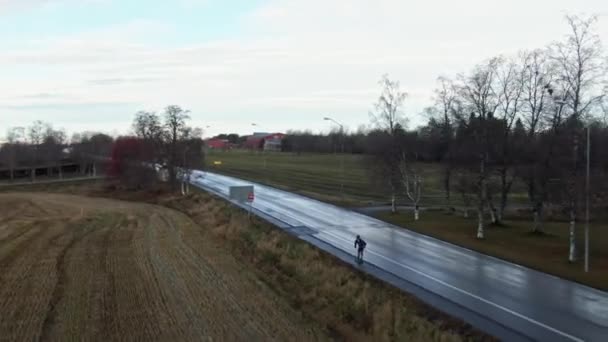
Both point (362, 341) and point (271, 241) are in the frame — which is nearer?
point (362, 341)

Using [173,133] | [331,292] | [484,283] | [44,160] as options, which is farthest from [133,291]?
[44,160]

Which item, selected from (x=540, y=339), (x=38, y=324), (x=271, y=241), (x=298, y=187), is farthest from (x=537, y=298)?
(x=298, y=187)

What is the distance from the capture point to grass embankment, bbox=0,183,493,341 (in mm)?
18250

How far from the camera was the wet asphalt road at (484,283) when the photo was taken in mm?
19281

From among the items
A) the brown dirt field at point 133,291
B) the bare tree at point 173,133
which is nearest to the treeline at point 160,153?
the bare tree at point 173,133

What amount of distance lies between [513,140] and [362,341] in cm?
3104

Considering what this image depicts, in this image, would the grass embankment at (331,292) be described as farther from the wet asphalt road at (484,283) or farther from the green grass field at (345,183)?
the green grass field at (345,183)

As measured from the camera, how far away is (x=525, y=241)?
3625cm

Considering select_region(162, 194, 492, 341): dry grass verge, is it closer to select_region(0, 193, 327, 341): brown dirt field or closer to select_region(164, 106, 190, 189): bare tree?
select_region(0, 193, 327, 341): brown dirt field

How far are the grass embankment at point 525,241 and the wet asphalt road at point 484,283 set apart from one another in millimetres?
999

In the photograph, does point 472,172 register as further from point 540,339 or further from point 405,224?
point 540,339

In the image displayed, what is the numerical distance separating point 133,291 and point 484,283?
14.7 m

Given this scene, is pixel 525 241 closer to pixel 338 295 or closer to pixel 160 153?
pixel 338 295

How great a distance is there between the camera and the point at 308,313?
20.4m
